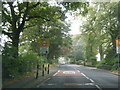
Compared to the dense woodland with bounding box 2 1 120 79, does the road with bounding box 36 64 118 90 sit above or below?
below

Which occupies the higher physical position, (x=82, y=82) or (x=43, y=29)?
(x=43, y=29)

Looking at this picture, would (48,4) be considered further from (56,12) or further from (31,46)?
(31,46)

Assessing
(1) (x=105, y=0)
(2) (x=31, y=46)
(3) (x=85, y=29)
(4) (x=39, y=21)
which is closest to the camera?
(4) (x=39, y=21)

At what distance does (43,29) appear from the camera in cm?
3988

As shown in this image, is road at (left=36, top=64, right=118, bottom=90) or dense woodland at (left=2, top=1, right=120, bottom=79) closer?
road at (left=36, top=64, right=118, bottom=90)

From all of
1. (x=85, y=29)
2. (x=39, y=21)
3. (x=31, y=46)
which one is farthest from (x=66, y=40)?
(x=39, y=21)

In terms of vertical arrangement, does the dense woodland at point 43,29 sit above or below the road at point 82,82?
above

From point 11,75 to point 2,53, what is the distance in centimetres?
174

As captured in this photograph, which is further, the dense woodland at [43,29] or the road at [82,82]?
the dense woodland at [43,29]

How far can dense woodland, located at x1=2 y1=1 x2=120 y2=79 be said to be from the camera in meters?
16.6

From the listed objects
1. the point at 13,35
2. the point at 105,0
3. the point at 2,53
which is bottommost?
the point at 2,53

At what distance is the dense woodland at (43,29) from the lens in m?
Result: 16.6

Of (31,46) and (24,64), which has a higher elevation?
(31,46)

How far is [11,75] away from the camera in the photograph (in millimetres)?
15156
